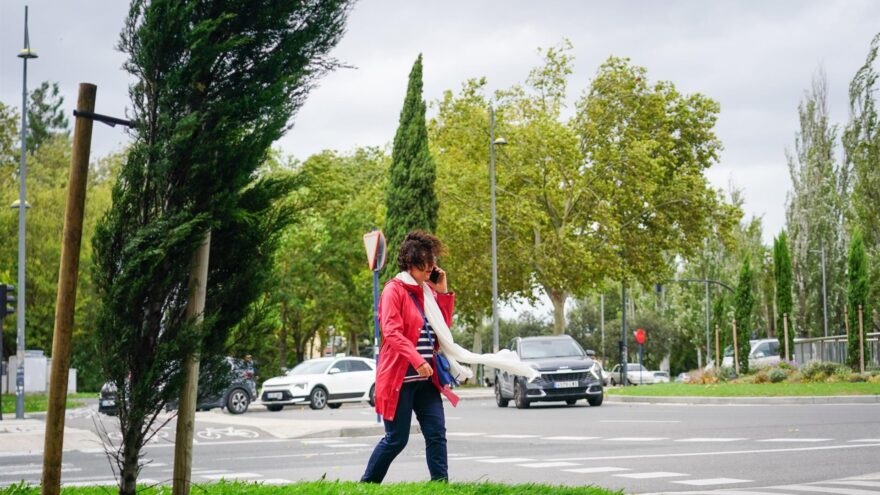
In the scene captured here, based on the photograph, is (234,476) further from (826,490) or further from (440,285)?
(826,490)

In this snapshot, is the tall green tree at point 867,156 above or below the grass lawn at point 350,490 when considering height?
above

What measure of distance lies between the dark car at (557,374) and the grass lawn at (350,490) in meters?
18.3

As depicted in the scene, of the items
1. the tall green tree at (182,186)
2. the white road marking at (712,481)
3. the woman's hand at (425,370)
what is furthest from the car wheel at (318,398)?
the tall green tree at (182,186)

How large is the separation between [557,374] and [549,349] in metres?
1.13

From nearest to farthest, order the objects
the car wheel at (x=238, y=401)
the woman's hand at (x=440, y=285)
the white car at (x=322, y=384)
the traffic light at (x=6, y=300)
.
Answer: the woman's hand at (x=440, y=285) → the traffic light at (x=6, y=300) → the car wheel at (x=238, y=401) → the white car at (x=322, y=384)

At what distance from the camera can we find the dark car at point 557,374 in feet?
88.3

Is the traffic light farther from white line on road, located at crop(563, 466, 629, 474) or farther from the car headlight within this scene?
white line on road, located at crop(563, 466, 629, 474)

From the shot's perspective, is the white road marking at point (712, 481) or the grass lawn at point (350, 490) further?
the white road marking at point (712, 481)

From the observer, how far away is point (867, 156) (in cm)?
4725

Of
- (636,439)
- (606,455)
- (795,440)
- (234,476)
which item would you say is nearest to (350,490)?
(234,476)

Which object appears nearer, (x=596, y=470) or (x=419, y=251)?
(x=419, y=251)

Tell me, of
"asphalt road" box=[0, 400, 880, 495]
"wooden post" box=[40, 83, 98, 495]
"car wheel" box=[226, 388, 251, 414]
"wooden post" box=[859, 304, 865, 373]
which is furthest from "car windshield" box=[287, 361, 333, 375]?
"wooden post" box=[40, 83, 98, 495]

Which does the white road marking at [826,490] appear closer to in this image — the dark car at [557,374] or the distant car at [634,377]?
the dark car at [557,374]

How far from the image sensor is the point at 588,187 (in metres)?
46.4
